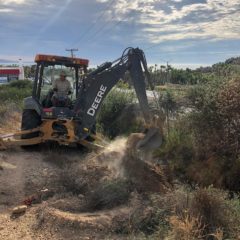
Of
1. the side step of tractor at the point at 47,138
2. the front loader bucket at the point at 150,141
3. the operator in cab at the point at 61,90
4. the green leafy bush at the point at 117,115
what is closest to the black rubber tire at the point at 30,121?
the side step of tractor at the point at 47,138

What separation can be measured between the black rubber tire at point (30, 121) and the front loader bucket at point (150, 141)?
147 inches

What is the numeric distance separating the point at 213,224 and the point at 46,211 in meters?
2.57

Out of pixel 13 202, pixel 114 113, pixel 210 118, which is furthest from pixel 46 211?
pixel 114 113

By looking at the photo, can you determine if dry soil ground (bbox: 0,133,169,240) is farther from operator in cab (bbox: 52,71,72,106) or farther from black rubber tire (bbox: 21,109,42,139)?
operator in cab (bbox: 52,71,72,106)

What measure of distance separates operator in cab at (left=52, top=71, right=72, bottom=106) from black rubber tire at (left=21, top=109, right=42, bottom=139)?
24.7 inches

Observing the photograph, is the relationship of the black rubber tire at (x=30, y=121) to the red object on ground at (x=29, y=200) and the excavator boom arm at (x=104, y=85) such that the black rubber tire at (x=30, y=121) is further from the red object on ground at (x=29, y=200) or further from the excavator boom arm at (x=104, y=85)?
the red object on ground at (x=29, y=200)

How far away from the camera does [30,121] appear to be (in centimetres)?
1262

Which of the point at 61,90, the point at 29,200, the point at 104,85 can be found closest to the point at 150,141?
the point at 104,85

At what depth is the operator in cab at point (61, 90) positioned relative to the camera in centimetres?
1273

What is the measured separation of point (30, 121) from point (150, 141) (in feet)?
13.0

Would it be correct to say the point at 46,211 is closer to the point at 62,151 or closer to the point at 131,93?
the point at 62,151

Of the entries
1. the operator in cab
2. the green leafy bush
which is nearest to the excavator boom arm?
the operator in cab

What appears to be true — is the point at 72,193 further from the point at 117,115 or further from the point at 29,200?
the point at 117,115

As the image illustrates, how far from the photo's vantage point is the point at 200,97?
1172 cm
